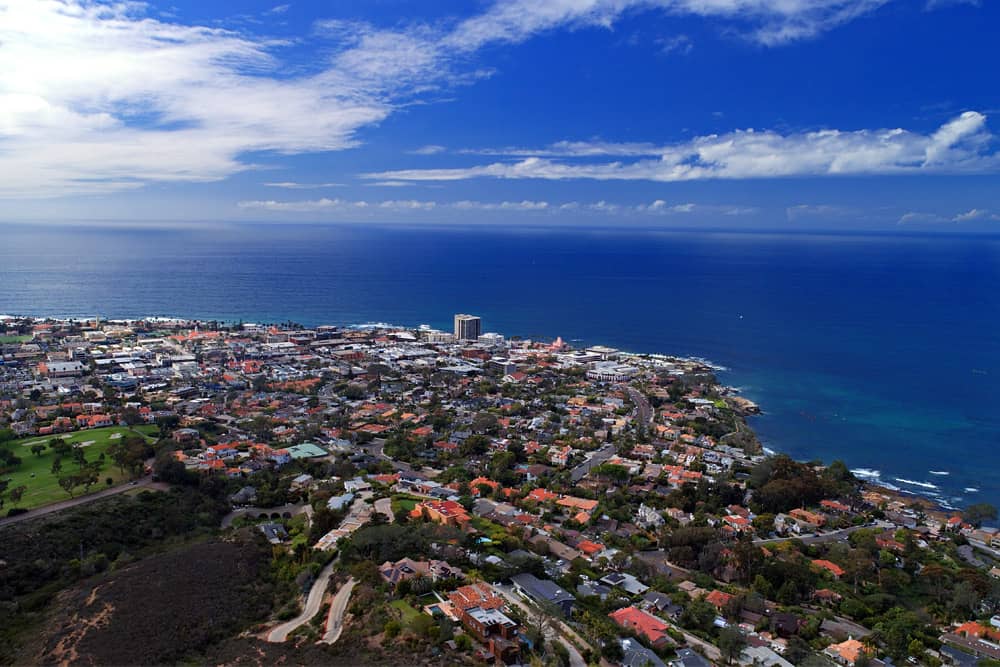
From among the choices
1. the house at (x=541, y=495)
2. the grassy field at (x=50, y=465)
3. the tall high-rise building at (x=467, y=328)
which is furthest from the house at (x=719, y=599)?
the tall high-rise building at (x=467, y=328)

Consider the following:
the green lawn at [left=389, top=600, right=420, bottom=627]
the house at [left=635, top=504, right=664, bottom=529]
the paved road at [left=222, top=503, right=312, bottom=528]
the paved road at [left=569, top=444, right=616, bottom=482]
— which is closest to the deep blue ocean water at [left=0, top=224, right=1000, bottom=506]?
the paved road at [left=569, top=444, right=616, bottom=482]

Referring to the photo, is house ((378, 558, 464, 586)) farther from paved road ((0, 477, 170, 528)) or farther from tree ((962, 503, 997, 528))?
tree ((962, 503, 997, 528))

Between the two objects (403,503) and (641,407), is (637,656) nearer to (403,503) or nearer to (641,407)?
(403,503)

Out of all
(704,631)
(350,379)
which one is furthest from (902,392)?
(350,379)

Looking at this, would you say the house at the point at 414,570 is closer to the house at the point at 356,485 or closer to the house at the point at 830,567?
the house at the point at 356,485

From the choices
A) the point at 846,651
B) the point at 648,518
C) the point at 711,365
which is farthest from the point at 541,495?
the point at 711,365

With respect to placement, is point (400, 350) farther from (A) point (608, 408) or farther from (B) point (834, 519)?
(B) point (834, 519)
